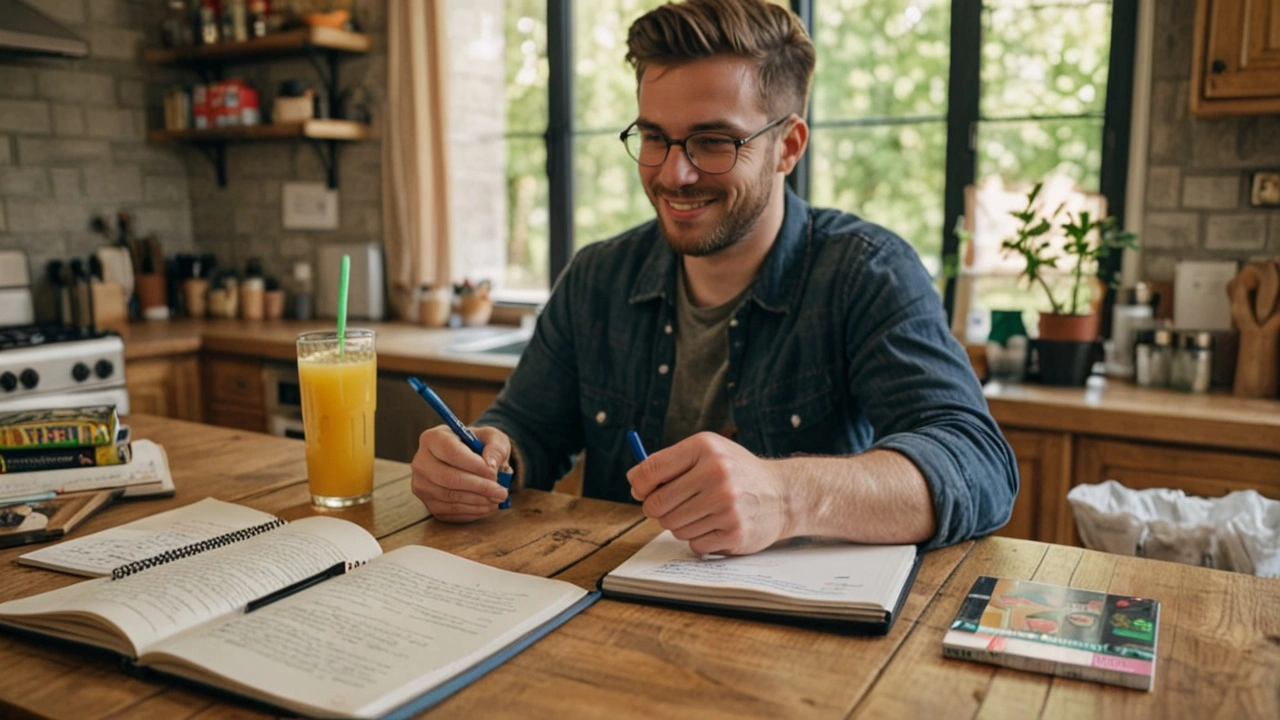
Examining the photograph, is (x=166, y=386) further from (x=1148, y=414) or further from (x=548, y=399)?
(x=1148, y=414)

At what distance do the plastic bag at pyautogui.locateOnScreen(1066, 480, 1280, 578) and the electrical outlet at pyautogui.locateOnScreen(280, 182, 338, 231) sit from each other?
10.1 feet

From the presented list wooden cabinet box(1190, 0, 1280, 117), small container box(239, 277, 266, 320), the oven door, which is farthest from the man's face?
small container box(239, 277, 266, 320)

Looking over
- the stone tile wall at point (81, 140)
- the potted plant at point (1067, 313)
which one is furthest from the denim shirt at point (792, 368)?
the stone tile wall at point (81, 140)

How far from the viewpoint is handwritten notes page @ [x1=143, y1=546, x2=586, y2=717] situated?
778 millimetres

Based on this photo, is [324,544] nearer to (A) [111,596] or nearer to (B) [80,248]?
(A) [111,596]

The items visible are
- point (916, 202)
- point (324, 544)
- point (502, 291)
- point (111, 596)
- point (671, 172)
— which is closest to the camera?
point (111, 596)

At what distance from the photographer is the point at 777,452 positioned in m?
1.60

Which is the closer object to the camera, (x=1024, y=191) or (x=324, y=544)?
(x=324, y=544)

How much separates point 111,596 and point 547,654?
1.37 feet

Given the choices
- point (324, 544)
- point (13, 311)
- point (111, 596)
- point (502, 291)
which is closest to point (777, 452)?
point (324, 544)

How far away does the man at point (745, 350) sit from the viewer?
3.80 feet

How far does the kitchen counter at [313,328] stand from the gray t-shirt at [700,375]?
1.18 meters

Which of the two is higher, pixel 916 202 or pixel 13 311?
pixel 916 202

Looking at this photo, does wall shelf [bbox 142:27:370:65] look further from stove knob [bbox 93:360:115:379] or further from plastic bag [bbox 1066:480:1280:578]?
plastic bag [bbox 1066:480:1280:578]
